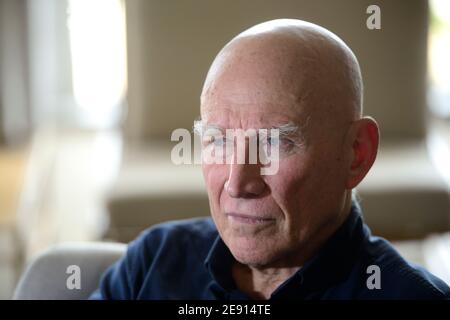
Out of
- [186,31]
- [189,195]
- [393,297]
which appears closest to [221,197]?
[393,297]

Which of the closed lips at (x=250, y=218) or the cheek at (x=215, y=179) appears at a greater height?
the cheek at (x=215, y=179)

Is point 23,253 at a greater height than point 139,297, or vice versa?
point 139,297

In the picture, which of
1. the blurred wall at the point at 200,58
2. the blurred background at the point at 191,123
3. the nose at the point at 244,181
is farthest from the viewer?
the blurred wall at the point at 200,58

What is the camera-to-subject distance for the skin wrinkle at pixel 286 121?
Answer: 0.89m

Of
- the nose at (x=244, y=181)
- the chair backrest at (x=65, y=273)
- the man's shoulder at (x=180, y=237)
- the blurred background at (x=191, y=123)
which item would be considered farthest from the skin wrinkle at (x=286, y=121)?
the blurred background at (x=191, y=123)

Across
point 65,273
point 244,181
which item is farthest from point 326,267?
point 65,273

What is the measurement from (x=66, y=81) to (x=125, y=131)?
201cm

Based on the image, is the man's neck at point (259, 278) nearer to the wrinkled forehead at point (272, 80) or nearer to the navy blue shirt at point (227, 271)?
the navy blue shirt at point (227, 271)

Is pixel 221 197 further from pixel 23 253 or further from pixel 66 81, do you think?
pixel 66 81

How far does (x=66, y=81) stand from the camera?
193 inches

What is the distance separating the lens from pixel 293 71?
2.92 feet

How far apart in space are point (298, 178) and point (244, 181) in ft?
0.25

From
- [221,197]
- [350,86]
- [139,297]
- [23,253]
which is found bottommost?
[23,253]

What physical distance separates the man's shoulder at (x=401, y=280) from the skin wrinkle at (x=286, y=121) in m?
0.10
